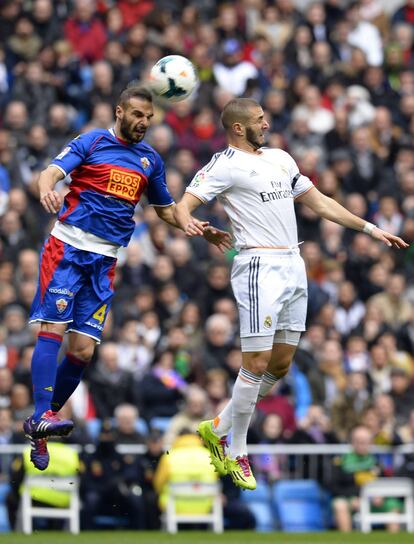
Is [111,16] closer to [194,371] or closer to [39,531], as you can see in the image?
[194,371]

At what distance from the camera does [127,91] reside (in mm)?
13000

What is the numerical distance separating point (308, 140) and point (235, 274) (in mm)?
10334

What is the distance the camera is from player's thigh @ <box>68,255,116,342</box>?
43.1ft

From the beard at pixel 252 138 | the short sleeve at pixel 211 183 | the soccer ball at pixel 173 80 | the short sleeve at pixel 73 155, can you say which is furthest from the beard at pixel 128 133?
the beard at pixel 252 138

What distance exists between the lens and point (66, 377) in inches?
528

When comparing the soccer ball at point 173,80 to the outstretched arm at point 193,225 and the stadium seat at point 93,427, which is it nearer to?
the outstretched arm at point 193,225

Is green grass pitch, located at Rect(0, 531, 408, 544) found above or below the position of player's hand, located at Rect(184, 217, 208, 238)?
below

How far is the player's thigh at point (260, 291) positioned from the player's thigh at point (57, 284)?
4.23 feet

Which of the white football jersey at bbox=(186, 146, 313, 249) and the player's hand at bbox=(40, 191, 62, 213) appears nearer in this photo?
the player's hand at bbox=(40, 191, 62, 213)

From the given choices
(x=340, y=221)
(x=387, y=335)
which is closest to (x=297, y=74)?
(x=387, y=335)

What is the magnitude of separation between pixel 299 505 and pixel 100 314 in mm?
6243

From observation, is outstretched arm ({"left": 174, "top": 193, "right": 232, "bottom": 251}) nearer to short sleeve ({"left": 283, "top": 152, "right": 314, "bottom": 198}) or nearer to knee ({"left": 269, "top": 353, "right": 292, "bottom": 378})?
short sleeve ({"left": 283, "top": 152, "right": 314, "bottom": 198})

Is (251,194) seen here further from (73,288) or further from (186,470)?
(186,470)

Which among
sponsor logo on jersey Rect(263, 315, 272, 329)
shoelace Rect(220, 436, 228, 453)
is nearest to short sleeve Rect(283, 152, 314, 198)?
sponsor logo on jersey Rect(263, 315, 272, 329)
